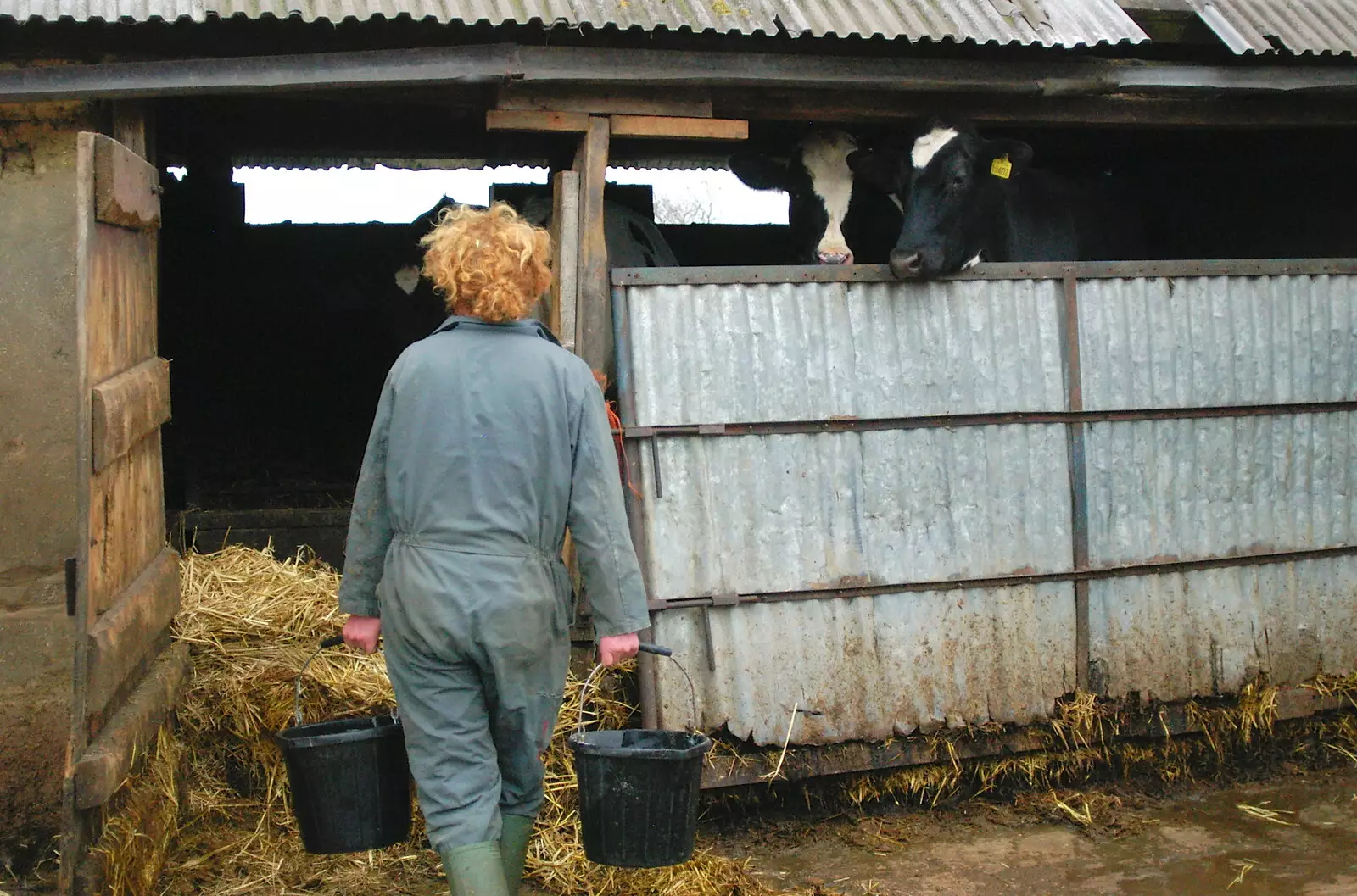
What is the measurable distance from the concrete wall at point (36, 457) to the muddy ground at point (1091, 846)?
2.51m

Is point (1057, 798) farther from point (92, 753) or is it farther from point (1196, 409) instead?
point (92, 753)

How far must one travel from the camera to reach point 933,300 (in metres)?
5.61

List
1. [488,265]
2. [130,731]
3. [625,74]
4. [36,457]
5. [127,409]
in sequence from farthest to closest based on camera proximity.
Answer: [625,74] < [36,457] < [127,409] < [130,731] < [488,265]

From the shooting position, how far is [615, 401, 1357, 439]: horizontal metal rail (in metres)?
5.25

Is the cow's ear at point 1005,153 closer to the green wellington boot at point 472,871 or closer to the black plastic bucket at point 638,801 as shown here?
the black plastic bucket at point 638,801

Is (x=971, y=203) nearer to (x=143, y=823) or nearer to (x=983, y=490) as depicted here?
(x=983, y=490)

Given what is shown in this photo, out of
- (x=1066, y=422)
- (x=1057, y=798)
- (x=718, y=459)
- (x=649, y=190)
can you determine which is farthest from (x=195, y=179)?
(x=1057, y=798)

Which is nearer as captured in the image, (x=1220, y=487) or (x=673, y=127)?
(x=673, y=127)

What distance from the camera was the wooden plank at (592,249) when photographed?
17.2 ft

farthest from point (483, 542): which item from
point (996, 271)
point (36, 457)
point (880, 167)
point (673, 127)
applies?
point (880, 167)

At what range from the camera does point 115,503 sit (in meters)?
4.27

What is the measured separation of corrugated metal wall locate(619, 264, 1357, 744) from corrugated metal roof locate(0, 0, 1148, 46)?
977 millimetres

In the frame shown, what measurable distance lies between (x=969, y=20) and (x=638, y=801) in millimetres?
3426

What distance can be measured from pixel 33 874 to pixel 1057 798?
3.92 metres
